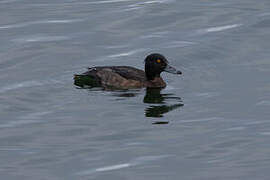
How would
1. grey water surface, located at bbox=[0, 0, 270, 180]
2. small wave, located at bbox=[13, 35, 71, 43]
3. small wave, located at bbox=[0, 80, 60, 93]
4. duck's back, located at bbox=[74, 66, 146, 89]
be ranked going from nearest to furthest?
1. grey water surface, located at bbox=[0, 0, 270, 180]
2. small wave, located at bbox=[0, 80, 60, 93]
3. duck's back, located at bbox=[74, 66, 146, 89]
4. small wave, located at bbox=[13, 35, 71, 43]

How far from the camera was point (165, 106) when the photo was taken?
19.8 metres

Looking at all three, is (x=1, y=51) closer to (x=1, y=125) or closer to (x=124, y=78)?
(x=124, y=78)

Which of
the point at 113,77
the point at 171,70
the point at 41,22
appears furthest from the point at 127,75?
the point at 41,22

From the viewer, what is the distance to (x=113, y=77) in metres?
21.7

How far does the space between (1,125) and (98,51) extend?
21.1ft

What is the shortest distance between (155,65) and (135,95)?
130cm

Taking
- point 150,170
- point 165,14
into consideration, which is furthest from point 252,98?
point 165,14

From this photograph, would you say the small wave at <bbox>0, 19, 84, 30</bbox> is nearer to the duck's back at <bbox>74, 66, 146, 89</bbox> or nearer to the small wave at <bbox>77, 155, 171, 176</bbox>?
the duck's back at <bbox>74, 66, 146, 89</bbox>

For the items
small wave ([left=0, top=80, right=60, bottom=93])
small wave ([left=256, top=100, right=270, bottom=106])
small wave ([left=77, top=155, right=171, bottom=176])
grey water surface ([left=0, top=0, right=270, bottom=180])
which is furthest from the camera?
small wave ([left=0, top=80, right=60, bottom=93])

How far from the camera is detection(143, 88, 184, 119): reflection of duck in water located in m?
19.4

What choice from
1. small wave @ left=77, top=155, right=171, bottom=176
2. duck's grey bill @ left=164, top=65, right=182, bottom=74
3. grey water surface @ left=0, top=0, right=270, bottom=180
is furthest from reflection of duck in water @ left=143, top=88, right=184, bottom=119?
small wave @ left=77, top=155, right=171, bottom=176

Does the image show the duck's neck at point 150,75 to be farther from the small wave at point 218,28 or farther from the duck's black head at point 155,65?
the small wave at point 218,28

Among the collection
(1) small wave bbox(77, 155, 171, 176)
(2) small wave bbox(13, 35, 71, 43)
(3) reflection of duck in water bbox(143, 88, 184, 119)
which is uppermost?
(2) small wave bbox(13, 35, 71, 43)

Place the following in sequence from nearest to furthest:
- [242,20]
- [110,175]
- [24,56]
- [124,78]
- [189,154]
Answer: [110,175]
[189,154]
[124,78]
[24,56]
[242,20]
